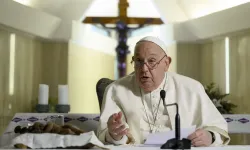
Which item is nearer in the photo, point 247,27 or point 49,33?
point 247,27

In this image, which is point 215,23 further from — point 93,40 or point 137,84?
point 137,84

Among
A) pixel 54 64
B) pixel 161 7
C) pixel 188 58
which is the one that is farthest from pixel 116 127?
pixel 161 7

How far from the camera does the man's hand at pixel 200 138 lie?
258cm

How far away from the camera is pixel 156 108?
10.4 feet

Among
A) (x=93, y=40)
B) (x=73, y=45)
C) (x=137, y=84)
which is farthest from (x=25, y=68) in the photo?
(x=137, y=84)

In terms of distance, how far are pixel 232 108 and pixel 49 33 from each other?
251 centimetres

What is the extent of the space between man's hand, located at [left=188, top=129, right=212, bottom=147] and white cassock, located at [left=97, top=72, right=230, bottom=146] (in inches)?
10.5

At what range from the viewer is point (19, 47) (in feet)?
19.4

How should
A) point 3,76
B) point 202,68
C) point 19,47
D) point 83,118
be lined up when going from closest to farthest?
point 83,118 < point 3,76 < point 19,47 < point 202,68

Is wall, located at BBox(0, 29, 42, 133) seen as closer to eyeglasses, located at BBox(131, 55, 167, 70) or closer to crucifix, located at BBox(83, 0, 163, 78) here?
crucifix, located at BBox(83, 0, 163, 78)

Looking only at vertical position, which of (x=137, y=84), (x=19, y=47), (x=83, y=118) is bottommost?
(x=83, y=118)

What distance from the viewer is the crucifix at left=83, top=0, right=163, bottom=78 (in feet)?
21.7

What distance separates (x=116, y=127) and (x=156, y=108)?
2.11 ft

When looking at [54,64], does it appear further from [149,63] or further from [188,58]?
[149,63]
